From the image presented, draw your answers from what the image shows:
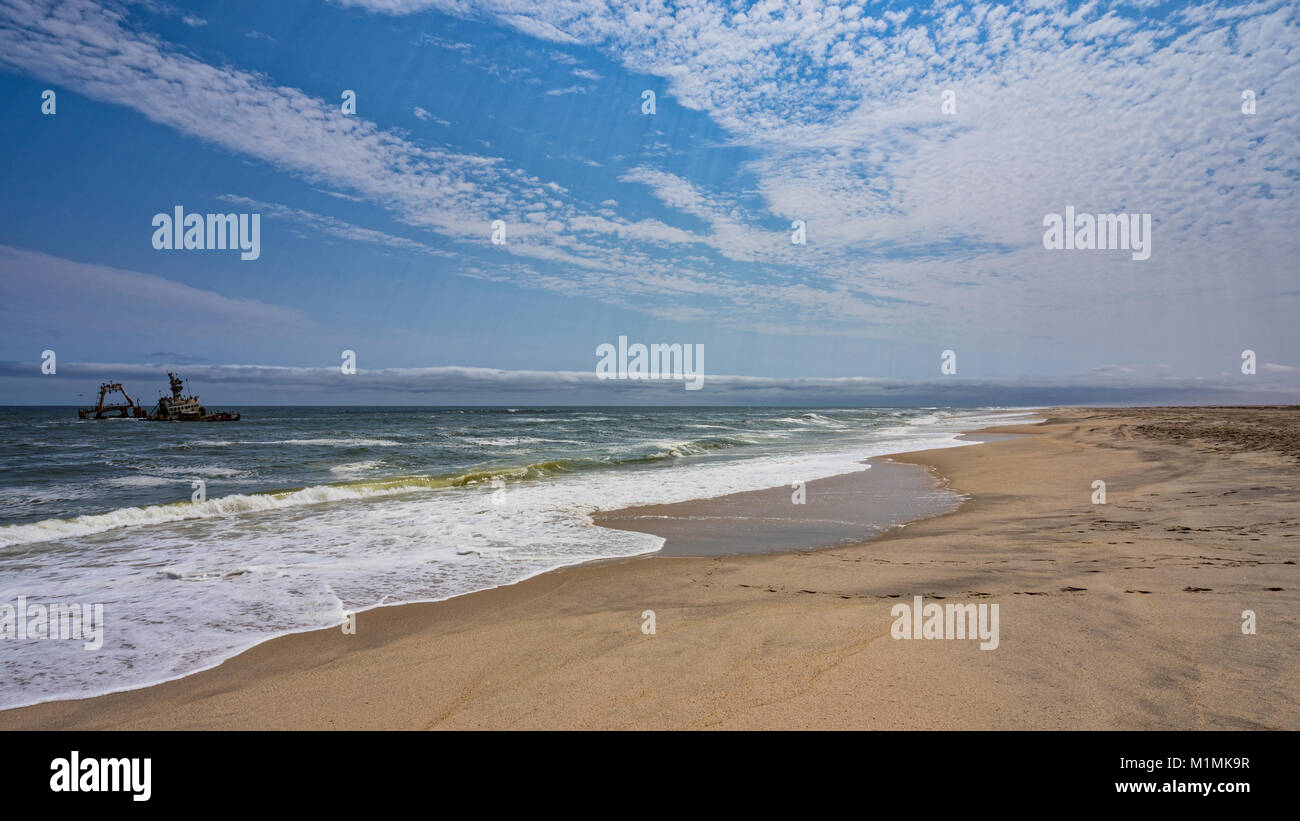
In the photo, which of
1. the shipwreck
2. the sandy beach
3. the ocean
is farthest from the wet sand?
the shipwreck

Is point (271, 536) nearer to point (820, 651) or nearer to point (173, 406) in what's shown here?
point (820, 651)

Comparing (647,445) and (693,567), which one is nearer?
(693,567)

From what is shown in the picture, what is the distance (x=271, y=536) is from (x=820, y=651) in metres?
10.2

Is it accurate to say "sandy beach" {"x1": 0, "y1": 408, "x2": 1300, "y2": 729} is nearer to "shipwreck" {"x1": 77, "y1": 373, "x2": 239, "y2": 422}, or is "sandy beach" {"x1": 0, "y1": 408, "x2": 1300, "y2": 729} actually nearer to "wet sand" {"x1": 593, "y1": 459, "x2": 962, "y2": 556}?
"wet sand" {"x1": 593, "y1": 459, "x2": 962, "y2": 556}

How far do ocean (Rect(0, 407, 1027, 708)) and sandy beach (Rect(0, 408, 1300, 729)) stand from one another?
0.72m

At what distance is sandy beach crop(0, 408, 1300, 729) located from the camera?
3504 millimetres

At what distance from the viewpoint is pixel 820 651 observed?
4.40 meters

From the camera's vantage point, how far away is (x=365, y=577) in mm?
7789

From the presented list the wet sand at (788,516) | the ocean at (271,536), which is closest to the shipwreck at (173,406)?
the ocean at (271,536)

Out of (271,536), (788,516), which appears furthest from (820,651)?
(271,536)
